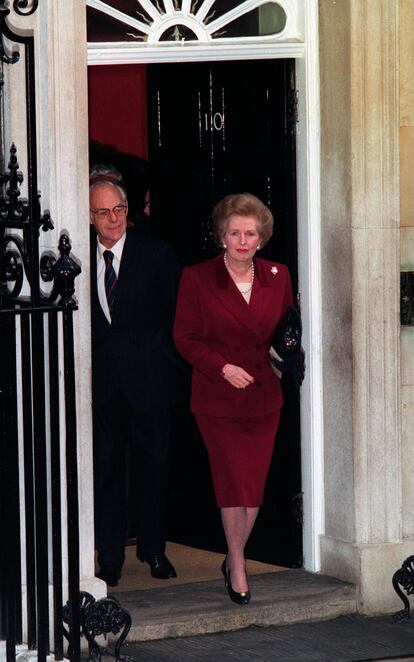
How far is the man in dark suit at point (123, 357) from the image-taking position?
8.05 meters

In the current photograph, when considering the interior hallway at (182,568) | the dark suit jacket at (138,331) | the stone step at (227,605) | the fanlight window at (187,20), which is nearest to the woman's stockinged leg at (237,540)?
the stone step at (227,605)

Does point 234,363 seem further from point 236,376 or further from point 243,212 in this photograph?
point 243,212

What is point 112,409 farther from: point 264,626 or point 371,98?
point 371,98

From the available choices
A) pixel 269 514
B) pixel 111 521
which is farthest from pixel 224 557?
pixel 111 521

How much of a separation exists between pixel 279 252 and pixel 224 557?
165cm

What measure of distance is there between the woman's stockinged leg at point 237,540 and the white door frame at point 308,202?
549 millimetres

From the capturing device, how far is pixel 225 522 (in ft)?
26.0

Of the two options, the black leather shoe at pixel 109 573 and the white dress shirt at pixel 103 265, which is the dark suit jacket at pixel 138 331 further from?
the black leather shoe at pixel 109 573

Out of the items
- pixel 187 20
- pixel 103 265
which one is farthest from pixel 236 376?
pixel 187 20

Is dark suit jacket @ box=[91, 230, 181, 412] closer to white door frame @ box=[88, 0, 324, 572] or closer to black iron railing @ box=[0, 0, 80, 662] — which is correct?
white door frame @ box=[88, 0, 324, 572]

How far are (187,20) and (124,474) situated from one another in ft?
7.34

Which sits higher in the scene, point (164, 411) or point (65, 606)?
point (164, 411)

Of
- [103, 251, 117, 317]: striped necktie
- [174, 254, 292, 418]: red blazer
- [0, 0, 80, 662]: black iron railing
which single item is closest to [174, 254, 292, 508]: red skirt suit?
[174, 254, 292, 418]: red blazer

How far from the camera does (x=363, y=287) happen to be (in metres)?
7.95
